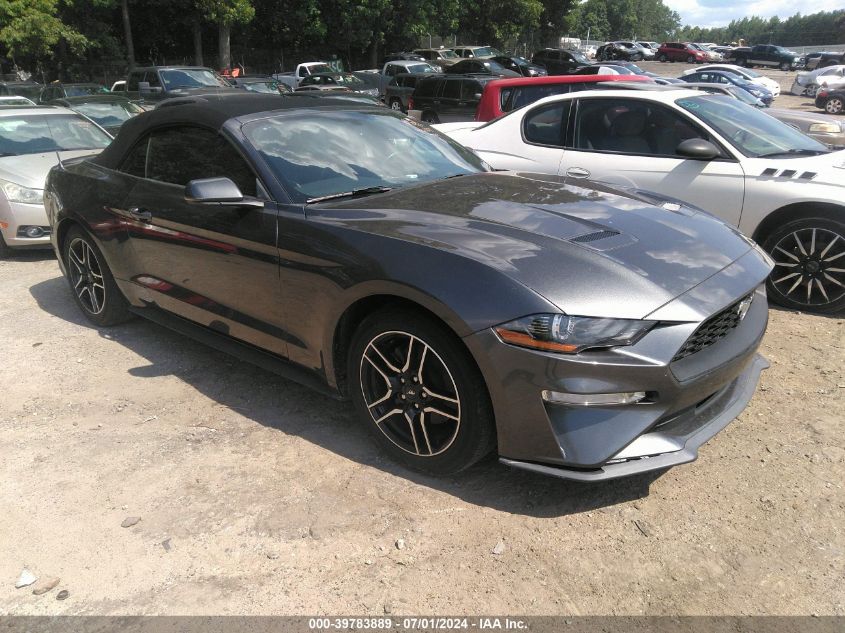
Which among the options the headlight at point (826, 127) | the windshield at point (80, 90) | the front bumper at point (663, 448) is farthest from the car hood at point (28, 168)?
the windshield at point (80, 90)

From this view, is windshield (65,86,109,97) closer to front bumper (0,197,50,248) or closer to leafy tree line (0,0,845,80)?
leafy tree line (0,0,845,80)

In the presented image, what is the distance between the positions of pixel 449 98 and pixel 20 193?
1125 centimetres

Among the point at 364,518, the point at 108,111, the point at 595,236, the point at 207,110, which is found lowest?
the point at 364,518

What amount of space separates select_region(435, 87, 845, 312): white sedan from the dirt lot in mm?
1117

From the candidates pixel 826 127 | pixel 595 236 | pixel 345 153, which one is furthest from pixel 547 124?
pixel 595 236

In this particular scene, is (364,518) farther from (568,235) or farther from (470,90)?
(470,90)

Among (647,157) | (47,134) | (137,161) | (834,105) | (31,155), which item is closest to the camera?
(137,161)

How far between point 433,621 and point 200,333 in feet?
7.74

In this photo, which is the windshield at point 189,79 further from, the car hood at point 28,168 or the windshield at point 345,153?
the windshield at point 345,153

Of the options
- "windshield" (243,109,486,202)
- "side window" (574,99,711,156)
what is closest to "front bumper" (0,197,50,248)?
"windshield" (243,109,486,202)

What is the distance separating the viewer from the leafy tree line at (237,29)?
28.1 m

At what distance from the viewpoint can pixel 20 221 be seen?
22.0 feet

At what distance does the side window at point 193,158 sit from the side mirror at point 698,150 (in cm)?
336

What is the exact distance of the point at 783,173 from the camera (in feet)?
16.2
